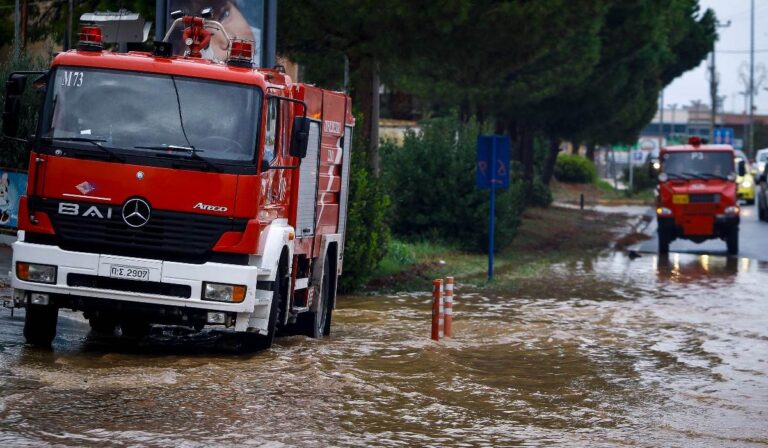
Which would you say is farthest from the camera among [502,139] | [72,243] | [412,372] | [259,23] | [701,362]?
[502,139]

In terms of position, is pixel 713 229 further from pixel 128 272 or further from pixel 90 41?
pixel 128 272

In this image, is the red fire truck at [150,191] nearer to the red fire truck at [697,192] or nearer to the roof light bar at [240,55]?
the roof light bar at [240,55]

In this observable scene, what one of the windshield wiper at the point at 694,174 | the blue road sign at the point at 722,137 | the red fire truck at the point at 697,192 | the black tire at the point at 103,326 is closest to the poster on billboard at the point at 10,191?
the black tire at the point at 103,326

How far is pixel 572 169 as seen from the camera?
243 feet

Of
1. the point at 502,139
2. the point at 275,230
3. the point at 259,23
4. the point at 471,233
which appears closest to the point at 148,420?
the point at 275,230

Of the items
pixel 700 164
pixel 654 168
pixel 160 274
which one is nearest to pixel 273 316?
pixel 160 274

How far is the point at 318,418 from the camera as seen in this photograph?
973cm

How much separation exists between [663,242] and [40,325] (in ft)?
68.3

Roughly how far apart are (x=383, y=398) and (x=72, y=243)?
296 centimetres

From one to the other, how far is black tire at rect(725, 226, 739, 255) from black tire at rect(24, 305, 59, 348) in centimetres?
2104

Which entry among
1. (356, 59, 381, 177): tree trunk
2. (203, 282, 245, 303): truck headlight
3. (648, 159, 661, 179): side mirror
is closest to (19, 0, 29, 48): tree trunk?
(356, 59, 381, 177): tree trunk

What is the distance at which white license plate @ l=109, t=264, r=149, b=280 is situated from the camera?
11.5m

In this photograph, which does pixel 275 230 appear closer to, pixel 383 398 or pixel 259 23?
pixel 383 398

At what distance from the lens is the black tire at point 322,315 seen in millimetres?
14844
